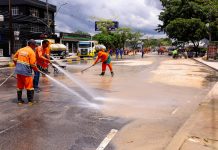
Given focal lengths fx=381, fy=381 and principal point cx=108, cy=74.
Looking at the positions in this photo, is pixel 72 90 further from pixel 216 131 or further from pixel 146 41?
pixel 146 41

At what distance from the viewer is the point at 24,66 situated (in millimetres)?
9352

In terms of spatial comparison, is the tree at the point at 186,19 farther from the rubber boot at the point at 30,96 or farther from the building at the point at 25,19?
the rubber boot at the point at 30,96

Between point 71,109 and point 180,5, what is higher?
point 180,5

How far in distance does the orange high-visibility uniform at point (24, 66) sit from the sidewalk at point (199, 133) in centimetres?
410

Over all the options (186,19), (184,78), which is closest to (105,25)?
(186,19)

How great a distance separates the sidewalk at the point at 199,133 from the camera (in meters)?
5.83

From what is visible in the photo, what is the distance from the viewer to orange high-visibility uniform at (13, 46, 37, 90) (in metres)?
9.34

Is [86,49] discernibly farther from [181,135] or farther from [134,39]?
[134,39]

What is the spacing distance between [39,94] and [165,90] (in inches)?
170

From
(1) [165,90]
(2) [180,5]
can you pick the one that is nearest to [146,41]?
(2) [180,5]

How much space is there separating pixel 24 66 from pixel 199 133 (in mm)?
4708

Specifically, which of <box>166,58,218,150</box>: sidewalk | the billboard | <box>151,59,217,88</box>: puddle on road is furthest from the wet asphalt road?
the billboard

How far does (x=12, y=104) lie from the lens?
953 cm

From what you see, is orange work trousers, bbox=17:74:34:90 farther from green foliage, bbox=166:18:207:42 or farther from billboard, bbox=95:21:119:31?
billboard, bbox=95:21:119:31
